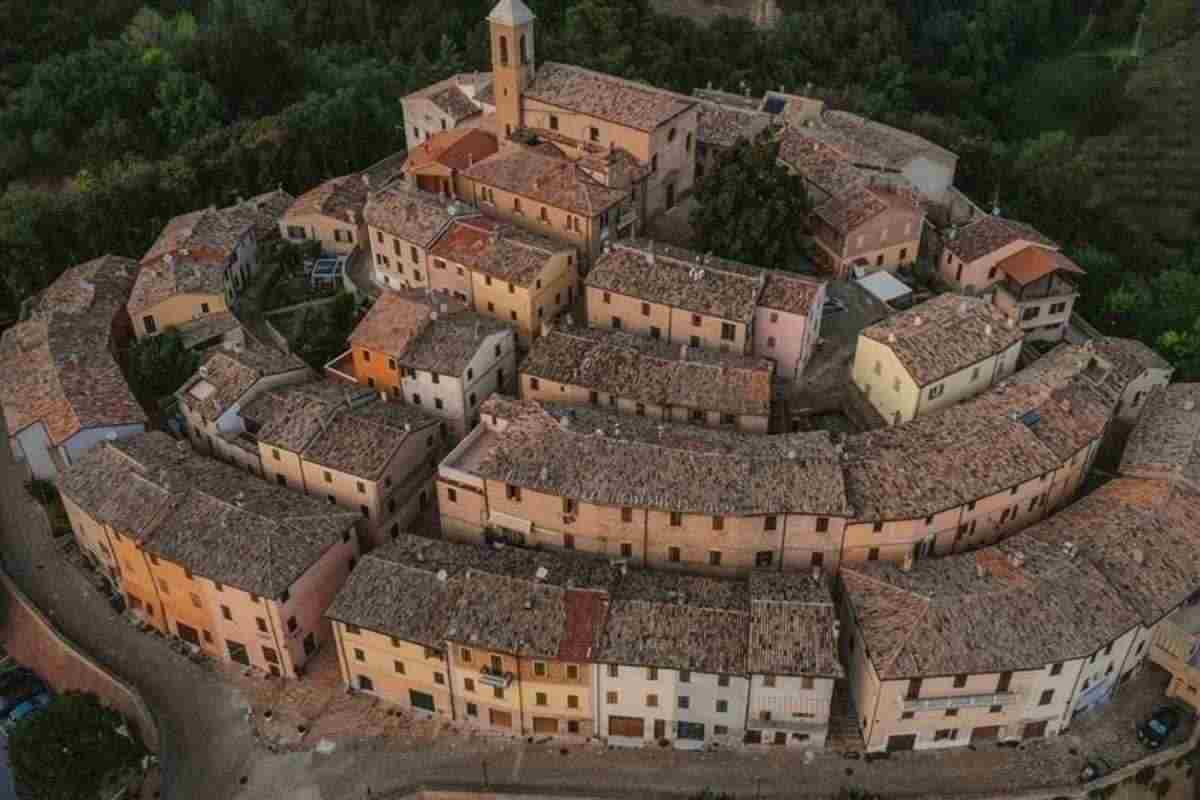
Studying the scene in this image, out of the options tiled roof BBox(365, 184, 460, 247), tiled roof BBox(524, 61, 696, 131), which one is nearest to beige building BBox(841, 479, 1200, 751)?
tiled roof BBox(365, 184, 460, 247)

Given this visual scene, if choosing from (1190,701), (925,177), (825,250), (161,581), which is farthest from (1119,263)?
(161,581)

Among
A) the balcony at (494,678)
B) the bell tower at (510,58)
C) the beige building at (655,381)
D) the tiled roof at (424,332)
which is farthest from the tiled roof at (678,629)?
the bell tower at (510,58)

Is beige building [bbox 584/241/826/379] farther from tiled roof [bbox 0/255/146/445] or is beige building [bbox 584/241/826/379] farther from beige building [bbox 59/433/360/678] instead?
tiled roof [bbox 0/255/146/445]

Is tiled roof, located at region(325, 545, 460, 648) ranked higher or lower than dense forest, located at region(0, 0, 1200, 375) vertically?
lower

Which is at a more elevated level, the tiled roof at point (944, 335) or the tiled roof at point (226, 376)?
the tiled roof at point (944, 335)

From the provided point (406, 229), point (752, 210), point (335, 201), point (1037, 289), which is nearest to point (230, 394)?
point (406, 229)

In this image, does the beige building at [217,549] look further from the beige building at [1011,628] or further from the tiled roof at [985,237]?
the tiled roof at [985,237]

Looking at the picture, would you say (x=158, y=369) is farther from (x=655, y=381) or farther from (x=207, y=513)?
(x=655, y=381)

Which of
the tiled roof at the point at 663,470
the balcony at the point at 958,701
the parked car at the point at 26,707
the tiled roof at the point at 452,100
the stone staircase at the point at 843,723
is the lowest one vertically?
the parked car at the point at 26,707
